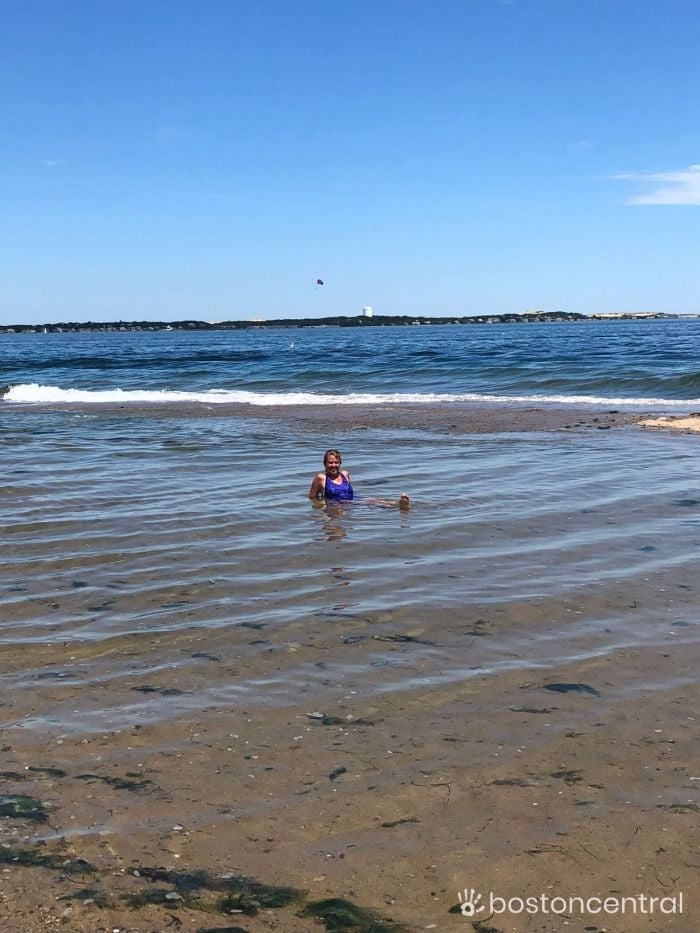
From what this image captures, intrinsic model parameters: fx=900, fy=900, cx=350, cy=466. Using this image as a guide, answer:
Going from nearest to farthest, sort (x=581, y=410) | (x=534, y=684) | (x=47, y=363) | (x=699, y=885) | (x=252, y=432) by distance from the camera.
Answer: (x=699, y=885) → (x=534, y=684) → (x=252, y=432) → (x=581, y=410) → (x=47, y=363)

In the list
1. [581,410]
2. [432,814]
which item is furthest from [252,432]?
[432,814]

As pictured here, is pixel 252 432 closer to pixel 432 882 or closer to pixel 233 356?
pixel 432 882

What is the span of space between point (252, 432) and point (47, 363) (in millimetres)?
37375

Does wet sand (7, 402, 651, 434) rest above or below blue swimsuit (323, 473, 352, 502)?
above

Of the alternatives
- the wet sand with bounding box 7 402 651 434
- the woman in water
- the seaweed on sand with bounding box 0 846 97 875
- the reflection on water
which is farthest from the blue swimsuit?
the wet sand with bounding box 7 402 651 434

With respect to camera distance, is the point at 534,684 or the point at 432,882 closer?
the point at 432,882

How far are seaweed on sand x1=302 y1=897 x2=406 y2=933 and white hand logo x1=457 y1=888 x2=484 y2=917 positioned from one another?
9.5 inches

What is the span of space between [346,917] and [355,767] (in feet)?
3.28

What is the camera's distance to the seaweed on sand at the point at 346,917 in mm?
3071

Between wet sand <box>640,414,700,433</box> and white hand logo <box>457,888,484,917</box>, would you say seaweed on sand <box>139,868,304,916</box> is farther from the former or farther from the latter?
wet sand <box>640,414,700,433</box>

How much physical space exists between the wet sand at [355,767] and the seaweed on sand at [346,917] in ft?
0.05

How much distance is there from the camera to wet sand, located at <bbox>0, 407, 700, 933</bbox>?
326cm

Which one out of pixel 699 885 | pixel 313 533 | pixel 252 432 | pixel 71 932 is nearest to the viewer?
pixel 71 932

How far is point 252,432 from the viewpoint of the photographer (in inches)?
717
